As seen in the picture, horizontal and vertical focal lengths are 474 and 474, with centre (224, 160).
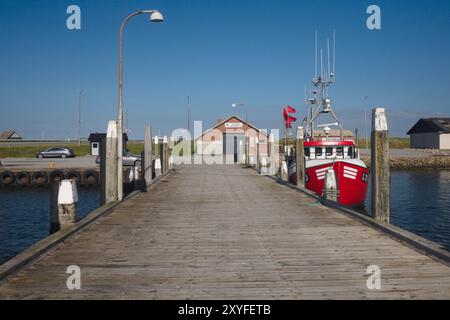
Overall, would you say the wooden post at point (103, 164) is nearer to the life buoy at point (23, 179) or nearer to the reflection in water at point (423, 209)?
the reflection in water at point (423, 209)

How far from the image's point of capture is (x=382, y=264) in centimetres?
683

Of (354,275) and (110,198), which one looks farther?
(110,198)

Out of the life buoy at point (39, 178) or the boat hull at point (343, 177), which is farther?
the life buoy at point (39, 178)

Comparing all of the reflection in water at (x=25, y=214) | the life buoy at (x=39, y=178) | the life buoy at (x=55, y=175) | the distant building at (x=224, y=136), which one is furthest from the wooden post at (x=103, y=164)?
the distant building at (x=224, y=136)

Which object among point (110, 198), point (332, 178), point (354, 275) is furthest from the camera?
point (332, 178)

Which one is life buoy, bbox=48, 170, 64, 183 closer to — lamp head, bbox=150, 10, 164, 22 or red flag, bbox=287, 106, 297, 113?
red flag, bbox=287, 106, 297, 113

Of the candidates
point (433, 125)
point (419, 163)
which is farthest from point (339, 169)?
point (433, 125)

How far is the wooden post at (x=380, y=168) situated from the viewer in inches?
402

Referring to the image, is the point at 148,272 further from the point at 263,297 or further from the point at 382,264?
the point at 382,264

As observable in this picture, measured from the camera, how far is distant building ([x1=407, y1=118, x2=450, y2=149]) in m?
76.7

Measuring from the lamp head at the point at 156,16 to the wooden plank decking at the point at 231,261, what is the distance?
366 inches

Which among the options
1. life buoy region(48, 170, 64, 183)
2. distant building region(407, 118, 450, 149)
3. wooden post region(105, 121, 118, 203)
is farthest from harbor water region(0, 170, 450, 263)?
distant building region(407, 118, 450, 149)
